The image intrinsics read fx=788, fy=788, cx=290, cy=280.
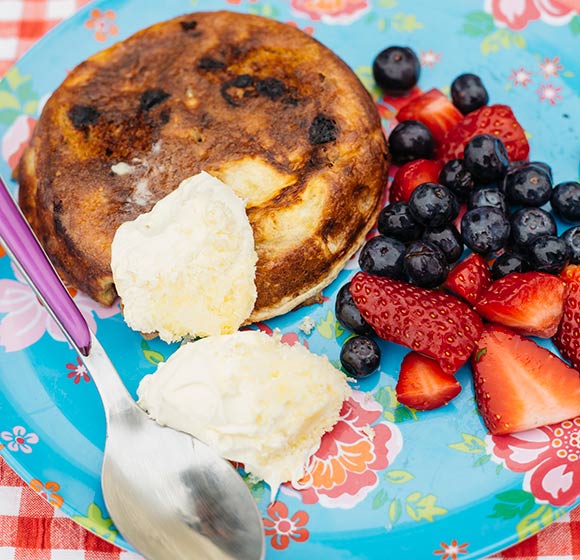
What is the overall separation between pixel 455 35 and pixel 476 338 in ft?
4.00

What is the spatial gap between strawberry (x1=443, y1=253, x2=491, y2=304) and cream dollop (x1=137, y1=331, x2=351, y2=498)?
42 cm

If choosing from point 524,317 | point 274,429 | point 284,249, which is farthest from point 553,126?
point 274,429

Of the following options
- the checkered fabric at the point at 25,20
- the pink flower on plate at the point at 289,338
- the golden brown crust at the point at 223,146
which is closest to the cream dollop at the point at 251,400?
the pink flower on plate at the point at 289,338

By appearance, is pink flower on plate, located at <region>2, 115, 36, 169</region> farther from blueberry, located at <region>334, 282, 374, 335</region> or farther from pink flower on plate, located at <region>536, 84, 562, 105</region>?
pink flower on plate, located at <region>536, 84, 562, 105</region>

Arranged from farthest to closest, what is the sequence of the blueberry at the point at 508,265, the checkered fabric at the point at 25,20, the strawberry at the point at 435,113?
the checkered fabric at the point at 25,20, the strawberry at the point at 435,113, the blueberry at the point at 508,265

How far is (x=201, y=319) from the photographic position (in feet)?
7.13

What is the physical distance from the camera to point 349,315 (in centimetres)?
221

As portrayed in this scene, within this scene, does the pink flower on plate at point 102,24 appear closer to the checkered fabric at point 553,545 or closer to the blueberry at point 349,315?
the blueberry at point 349,315

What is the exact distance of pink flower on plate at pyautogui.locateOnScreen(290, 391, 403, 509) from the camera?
2.03 m

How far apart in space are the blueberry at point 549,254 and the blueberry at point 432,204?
258 mm

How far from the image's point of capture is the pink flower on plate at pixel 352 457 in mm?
2033

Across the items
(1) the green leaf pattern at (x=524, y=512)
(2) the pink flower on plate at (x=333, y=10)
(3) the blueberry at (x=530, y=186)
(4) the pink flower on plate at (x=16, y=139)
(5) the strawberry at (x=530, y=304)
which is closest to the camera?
(1) the green leaf pattern at (x=524, y=512)

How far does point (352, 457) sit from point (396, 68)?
132cm

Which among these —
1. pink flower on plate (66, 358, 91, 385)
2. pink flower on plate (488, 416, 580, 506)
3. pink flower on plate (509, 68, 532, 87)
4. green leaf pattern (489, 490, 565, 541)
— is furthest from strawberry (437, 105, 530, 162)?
pink flower on plate (66, 358, 91, 385)
